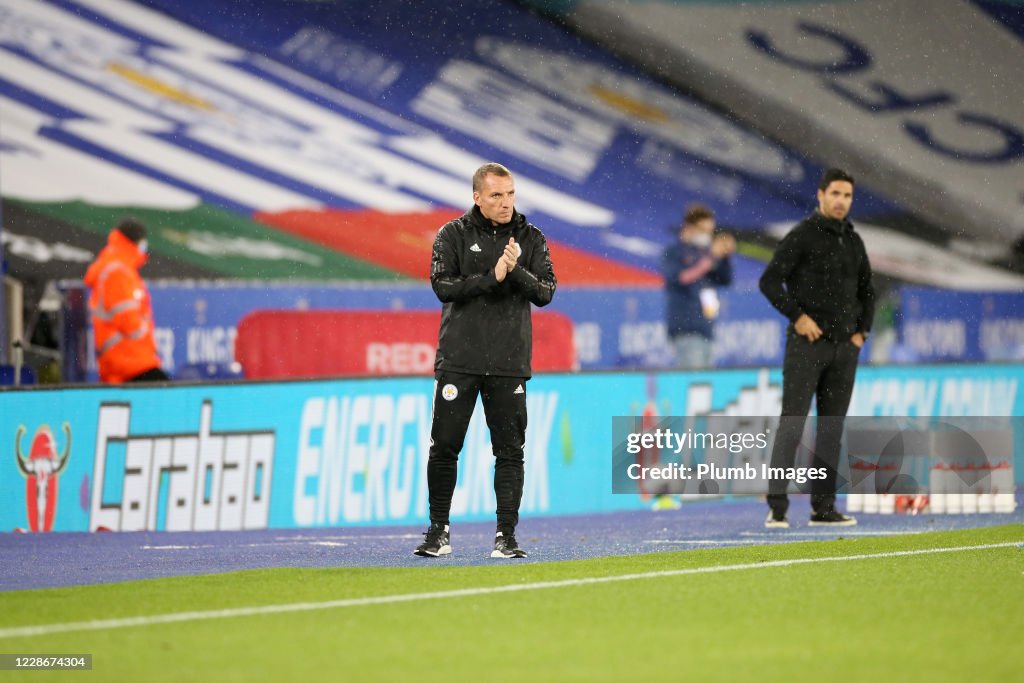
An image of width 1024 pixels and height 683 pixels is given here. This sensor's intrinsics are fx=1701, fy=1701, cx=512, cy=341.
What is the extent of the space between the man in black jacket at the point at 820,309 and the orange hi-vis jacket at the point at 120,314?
4.78 metres

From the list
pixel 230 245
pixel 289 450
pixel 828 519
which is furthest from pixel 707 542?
pixel 230 245

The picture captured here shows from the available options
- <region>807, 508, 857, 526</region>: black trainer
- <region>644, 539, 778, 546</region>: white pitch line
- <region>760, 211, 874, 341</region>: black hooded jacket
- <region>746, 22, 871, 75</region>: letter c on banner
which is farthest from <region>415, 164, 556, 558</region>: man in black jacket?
<region>746, 22, 871, 75</region>: letter c on banner

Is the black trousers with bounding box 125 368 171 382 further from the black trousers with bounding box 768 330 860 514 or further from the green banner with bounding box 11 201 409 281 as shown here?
the green banner with bounding box 11 201 409 281

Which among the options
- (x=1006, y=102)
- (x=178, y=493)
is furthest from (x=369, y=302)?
(x=1006, y=102)

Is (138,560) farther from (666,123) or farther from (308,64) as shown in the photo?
(666,123)

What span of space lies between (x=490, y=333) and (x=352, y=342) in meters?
6.06

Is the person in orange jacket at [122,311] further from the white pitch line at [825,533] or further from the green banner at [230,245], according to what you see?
the green banner at [230,245]

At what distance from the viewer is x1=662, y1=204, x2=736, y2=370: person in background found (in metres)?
15.1

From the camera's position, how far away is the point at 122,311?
41.5ft

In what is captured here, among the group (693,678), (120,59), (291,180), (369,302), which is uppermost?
(120,59)

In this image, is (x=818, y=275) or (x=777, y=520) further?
(x=777, y=520)

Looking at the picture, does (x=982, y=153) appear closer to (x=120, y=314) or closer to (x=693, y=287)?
(x=693, y=287)

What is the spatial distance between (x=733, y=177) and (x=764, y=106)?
1645 mm

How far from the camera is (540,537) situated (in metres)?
9.98
